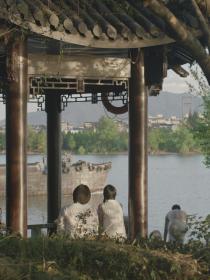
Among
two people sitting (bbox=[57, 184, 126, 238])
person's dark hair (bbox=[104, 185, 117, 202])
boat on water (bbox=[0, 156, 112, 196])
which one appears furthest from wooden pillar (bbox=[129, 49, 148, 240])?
boat on water (bbox=[0, 156, 112, 196])

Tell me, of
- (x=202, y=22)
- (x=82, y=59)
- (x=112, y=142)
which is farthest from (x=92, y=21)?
(x=112, y=142)

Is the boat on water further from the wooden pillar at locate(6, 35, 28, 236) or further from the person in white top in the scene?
the person in white top

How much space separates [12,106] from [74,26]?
135 centimetres

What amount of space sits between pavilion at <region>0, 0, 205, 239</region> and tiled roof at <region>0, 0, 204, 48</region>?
0.04 ft

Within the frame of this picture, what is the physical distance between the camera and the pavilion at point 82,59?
8016 millimetres

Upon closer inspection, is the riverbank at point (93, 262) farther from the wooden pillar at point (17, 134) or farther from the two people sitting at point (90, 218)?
the wooden pillar at point (17, 134)

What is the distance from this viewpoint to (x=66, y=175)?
184 ft

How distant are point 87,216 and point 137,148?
235cm

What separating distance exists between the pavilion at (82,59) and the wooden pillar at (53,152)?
265 centimetres

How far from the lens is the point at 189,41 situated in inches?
245

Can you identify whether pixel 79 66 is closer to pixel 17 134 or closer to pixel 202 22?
pixel 17 134

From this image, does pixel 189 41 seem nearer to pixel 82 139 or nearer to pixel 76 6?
pixel 76 6

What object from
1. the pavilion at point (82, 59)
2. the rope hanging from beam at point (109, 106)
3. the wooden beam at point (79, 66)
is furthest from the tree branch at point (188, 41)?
the rope hanging from beam at point (109, 106)

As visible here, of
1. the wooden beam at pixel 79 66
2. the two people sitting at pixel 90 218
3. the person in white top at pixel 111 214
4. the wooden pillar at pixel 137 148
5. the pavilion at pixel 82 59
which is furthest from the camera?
the wooden pillar at pixel 137 148
